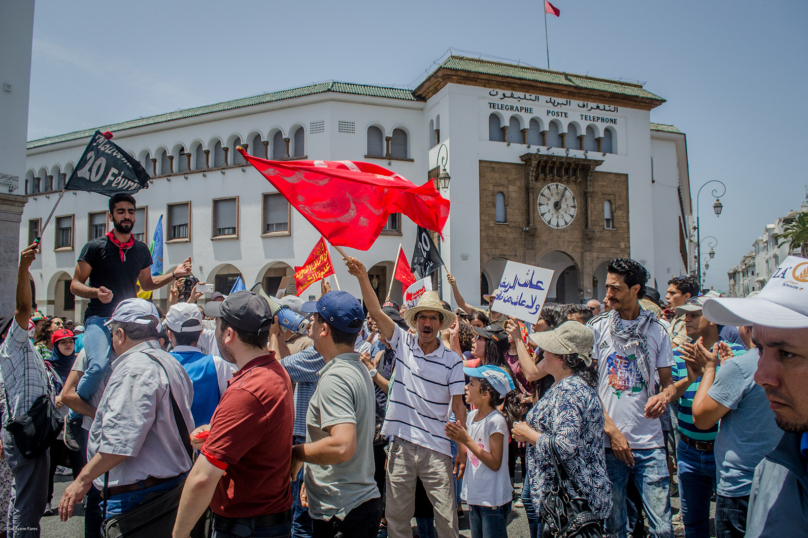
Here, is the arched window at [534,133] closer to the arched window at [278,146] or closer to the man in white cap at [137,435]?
the arched window at [278,146]

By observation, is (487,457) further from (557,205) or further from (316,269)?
(557,205)

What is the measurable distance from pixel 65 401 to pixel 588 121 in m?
26.1

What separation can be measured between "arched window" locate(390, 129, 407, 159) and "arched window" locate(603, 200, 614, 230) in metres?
10.5

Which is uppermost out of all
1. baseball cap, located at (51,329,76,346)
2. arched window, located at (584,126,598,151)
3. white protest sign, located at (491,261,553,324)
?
arched window, located at (584,126,598,151)

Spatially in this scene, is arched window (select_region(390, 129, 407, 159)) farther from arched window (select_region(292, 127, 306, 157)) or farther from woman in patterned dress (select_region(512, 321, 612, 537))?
woman in patterned dress (select_region(512, 321, 612, 537))

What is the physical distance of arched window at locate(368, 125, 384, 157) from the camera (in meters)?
24.3

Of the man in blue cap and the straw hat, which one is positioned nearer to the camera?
the man in blue cap

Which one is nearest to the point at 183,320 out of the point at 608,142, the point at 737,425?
the point at 737,425

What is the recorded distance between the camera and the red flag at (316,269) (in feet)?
32.6

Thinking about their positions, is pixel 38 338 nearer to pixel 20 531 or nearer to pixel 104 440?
pixel 20 531

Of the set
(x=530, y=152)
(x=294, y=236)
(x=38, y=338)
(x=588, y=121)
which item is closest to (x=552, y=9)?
(x=588, y=121)

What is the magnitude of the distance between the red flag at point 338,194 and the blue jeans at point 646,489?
8.61ft

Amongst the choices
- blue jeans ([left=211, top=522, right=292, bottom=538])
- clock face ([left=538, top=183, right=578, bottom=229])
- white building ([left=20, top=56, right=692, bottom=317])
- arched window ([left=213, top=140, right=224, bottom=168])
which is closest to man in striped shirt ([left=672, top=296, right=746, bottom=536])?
blue jeans ([left=211, top=522, right=292, bottom=538])

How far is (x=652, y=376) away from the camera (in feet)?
12.8
